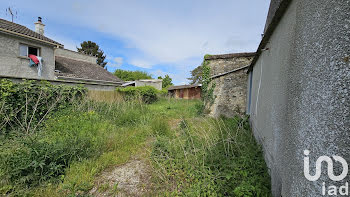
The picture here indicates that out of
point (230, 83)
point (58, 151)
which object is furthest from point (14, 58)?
point (230, 83)

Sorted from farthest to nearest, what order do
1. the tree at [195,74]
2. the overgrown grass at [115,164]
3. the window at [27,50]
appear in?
the tree at [195,74] < the window at [27,50] < the overgrown grass at [115,164]

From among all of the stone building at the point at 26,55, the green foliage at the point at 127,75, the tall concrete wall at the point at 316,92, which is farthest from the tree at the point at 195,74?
the tall concrete wall at the point at 316,92

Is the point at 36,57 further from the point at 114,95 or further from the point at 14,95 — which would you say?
the point at 14,95

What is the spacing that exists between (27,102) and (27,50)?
7938 millimetres

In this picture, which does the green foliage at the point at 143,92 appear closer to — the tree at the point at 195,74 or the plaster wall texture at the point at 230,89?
the plaster wall texture at the point at 230,89

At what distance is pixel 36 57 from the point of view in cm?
982

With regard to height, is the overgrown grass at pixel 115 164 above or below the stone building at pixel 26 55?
below

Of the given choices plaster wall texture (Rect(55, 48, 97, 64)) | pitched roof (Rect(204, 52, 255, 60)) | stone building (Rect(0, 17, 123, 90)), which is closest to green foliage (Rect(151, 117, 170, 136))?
pitched roof (Rect(204, 52, 255, 60))

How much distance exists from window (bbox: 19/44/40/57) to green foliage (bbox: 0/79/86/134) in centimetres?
664

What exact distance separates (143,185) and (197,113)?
243 inches

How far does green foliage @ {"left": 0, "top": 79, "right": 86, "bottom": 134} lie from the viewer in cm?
437

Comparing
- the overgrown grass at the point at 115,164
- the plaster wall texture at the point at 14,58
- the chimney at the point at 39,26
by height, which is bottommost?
the overgrown grass at the point at 115,164

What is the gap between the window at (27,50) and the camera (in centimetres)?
940

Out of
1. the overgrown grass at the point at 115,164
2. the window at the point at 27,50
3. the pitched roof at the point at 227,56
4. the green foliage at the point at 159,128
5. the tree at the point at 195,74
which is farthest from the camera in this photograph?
the tree at the point at 195,74
